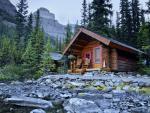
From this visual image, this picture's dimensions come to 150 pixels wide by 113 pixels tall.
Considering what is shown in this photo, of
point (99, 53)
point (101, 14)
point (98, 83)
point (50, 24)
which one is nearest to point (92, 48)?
point (99, 53)

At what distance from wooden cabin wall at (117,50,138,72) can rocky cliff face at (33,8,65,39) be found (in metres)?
118

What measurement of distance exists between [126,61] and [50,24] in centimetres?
12914

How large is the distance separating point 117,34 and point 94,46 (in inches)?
846

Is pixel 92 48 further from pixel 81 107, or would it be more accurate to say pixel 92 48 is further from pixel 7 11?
pixel 7 11

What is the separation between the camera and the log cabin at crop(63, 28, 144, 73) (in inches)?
826

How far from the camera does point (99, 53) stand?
72.5 feet

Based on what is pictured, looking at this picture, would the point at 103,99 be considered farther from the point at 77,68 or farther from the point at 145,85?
the point at 77,68

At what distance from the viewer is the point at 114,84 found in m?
14.5

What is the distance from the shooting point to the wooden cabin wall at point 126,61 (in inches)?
891

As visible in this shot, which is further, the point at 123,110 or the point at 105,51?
the point at 105,51

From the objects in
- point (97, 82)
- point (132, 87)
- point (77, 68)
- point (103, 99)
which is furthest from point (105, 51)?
point (103, 99)

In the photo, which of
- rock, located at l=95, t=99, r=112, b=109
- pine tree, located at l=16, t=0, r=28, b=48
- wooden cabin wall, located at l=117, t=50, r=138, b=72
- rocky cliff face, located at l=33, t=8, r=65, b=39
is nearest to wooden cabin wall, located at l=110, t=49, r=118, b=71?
wooden cabin wall, located at l=117, t=50, r=138, b=72

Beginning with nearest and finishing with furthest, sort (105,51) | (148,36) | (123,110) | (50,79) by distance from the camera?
1. (123,110)
2. (50,79)
3. (105,51)
4. (148,36)

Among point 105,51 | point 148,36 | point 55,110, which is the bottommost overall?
point 55,110
